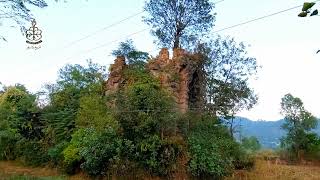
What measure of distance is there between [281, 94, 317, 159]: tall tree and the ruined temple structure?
15.8 metres

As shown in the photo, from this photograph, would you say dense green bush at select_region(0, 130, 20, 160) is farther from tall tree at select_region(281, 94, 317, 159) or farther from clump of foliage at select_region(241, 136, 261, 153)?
tall tree at select_region(281, 94, 317, 159)

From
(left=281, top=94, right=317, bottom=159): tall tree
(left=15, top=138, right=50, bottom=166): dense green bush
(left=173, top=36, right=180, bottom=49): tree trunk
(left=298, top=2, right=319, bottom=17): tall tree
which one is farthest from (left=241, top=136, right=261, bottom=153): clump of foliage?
(left=298, top=2, right=319, bottom=17): tall tree

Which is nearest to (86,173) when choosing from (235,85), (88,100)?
(88,100)

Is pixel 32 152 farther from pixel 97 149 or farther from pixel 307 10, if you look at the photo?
pixel 307 10

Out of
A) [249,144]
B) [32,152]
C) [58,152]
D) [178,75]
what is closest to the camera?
[178,75]

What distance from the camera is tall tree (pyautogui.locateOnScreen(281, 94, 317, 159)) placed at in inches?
1448

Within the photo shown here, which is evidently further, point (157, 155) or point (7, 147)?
point (7, 147)

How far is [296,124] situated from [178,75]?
1943 centimetres

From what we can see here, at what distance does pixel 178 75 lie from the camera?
22.2 metres

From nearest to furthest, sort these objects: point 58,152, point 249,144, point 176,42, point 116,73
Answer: point 58,152 < point 116,73 < point 176,42 < point 249,144

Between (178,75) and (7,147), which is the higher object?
(178,75)

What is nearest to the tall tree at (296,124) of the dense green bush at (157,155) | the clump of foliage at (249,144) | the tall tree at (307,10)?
the clump of foliage at (249,144)

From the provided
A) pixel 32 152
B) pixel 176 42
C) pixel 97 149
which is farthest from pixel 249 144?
pixel 97 149

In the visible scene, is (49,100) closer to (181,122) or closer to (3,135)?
(3,135)
